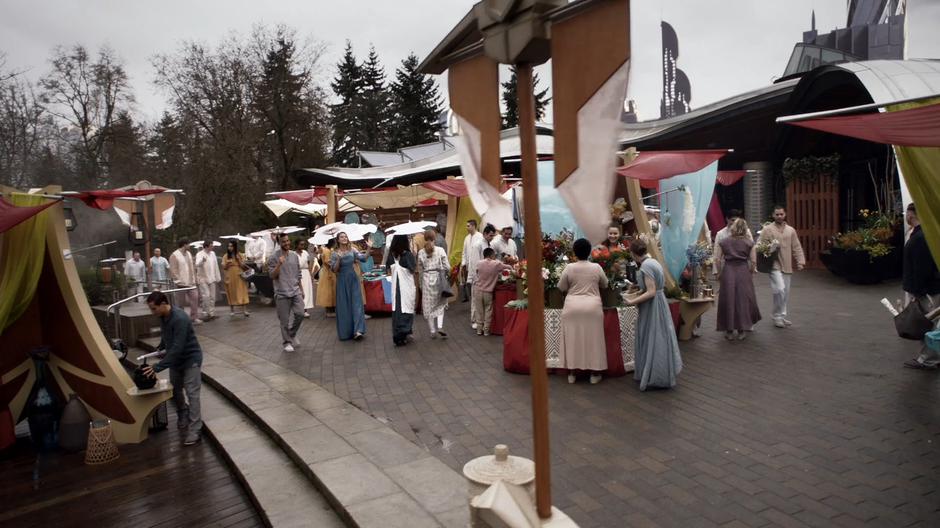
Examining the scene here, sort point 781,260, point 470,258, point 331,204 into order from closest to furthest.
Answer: point 781,260 → point 470,258 → point 331,204

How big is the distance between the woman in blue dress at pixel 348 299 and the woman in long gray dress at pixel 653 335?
4.93 meters

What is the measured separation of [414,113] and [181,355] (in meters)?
39.2

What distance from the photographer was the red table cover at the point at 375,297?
1202cm

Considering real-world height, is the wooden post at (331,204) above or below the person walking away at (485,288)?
above

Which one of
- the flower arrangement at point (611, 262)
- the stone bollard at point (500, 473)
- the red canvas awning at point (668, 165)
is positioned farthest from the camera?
the red canvas awning at point (668, 165)

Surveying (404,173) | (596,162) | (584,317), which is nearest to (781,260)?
(584,317)

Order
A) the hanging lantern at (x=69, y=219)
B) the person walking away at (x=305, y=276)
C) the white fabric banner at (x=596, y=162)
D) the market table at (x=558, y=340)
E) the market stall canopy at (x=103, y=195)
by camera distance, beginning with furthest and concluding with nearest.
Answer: the person walking away at (x=305, y=276) → the market table at (x=558, y=340) → the hanging lantern at (x=69, y=219) → the market stall canopy at (x=103, y=195) → the white fabric banner at (x=596, y=162)

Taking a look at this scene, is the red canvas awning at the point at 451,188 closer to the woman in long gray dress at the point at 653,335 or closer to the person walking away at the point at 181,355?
the woman in long gray dress at the point at 653,335

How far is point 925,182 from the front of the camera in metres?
4.31

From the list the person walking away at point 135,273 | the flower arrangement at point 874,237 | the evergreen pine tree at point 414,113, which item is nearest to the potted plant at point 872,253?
the flower arrangement at point 874,237

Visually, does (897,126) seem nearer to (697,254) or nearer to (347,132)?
(697,254)

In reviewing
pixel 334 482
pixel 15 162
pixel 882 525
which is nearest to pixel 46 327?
pixel 334 482

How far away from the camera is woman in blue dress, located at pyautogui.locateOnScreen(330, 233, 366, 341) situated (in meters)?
9.73

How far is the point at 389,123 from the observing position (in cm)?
4428
